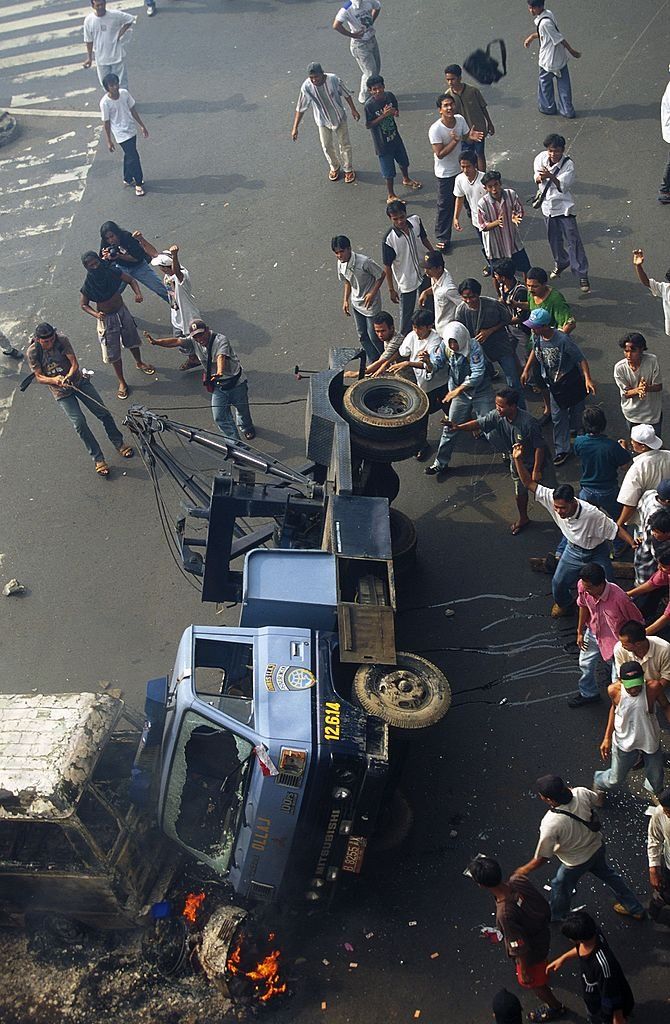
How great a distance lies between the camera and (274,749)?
6.69m

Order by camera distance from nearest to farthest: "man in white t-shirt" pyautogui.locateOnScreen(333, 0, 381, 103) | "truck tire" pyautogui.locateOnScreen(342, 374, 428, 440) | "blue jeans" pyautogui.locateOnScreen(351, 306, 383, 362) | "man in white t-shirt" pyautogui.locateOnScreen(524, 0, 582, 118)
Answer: "truck tire" pyautogui.locateOnScreen(342, 374, 428, 440) < "blue jeans" pyautogui.locateOnScreen(351, 306, 383, 362) < "man in white t-shirt" pyautogui.locateOnScreen(524, 0, 582, 118) < "man in white t-shirt" pyautogui.locateOnScreen(333, 0, 381, 103)

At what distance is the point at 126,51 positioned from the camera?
67.1 ft

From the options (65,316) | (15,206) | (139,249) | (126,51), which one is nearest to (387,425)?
(139,249)

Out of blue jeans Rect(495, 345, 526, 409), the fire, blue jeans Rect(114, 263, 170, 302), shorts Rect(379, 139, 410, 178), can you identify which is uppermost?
shorts Rect(379, 139, 410, 178)

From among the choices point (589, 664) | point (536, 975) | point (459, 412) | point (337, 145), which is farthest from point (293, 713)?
point (337, 145)

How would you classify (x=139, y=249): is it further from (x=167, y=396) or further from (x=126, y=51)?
(x=126, y=51)

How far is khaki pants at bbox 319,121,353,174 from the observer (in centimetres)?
1502

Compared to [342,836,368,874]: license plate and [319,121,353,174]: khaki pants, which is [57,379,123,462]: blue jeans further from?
[342,836,368,874]: license plate

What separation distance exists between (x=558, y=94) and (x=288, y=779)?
12521 millimetres

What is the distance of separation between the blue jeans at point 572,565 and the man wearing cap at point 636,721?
1.42 metres

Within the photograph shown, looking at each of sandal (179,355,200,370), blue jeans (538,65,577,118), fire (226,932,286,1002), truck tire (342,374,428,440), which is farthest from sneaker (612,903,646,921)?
blue jeans (538,65,577,118)

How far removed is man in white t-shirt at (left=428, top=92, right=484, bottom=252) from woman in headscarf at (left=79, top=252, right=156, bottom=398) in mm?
4193

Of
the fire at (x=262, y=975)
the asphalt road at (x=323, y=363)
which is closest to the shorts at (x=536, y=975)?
the asphalt road at (x=323, y=363)

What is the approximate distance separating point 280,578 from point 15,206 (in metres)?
11.8
